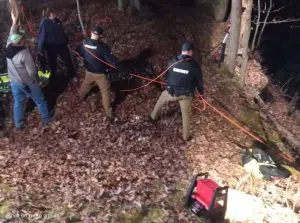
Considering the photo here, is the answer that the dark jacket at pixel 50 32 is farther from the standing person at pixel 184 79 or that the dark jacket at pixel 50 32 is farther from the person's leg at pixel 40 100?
the standing person at pixel 184 79

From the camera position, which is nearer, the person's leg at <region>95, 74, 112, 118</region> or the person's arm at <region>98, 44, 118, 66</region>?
the person's arm at <region>98, 44, 118, 66</region>

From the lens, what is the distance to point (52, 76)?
12320 millimetres

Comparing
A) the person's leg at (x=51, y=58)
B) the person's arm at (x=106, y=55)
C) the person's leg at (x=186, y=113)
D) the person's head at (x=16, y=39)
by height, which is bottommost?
the person's leg at (x=186, y=113)

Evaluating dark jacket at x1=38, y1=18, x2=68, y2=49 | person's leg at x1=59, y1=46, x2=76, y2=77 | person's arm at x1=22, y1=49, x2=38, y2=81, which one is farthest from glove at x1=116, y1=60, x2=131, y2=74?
person's arm at x1=22, y1=49, x2=38, y2=81

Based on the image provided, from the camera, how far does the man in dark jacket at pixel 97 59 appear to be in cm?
1038

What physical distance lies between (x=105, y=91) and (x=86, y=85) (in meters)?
0.73

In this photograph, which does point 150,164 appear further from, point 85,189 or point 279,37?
point 279,37

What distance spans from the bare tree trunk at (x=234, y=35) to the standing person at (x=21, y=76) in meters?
6.99

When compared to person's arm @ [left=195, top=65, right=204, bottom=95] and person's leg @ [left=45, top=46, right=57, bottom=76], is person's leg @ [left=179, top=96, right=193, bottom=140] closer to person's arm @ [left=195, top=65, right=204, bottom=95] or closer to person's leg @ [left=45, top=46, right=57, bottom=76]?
person's arm @ [left=195, top=65, right=204, bottom=95]

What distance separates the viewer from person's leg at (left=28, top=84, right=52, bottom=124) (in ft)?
33.7

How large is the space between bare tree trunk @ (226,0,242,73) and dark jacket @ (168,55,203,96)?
4179 millimetres

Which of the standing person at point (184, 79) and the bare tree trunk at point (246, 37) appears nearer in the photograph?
the standing person at point (184, 79)

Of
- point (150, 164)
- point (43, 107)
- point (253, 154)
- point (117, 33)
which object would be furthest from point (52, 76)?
point (253, 154)

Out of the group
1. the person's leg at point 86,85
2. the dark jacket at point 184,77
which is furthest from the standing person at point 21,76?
the dark jacket at point 184,77
